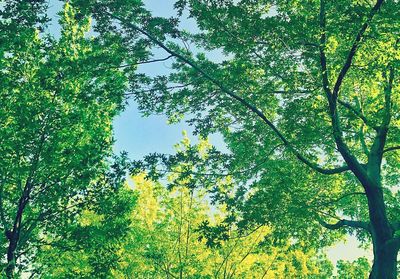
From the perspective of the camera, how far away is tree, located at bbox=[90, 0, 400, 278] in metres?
10.5

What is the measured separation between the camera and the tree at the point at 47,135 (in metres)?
11.1

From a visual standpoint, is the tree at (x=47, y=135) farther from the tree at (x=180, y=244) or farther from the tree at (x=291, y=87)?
the tree at (x=180, y=244)

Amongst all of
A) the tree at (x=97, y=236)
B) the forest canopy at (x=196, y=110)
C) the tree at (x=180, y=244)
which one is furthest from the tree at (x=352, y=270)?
the tree at (x=97, y=236)

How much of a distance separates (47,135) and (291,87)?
7237 millimetres

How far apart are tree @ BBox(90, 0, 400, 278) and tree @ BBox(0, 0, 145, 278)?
55.8 inches

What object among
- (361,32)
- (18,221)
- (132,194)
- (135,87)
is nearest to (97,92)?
(135,87)

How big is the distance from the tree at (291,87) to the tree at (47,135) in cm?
142

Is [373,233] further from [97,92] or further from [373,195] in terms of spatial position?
[97,92]

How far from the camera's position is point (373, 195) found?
458 inches

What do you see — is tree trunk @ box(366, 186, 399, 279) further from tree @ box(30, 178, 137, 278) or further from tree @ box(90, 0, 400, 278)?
tree @ box(30, 178, 137, 278)

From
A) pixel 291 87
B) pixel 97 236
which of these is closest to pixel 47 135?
pixel 97 236

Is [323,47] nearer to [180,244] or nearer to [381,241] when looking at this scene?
[381,241]

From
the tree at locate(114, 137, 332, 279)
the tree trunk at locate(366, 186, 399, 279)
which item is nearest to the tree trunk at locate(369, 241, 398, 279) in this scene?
the tree trunk at locate(366, 186, 399, 279)

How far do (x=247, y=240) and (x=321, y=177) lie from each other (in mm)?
5397
